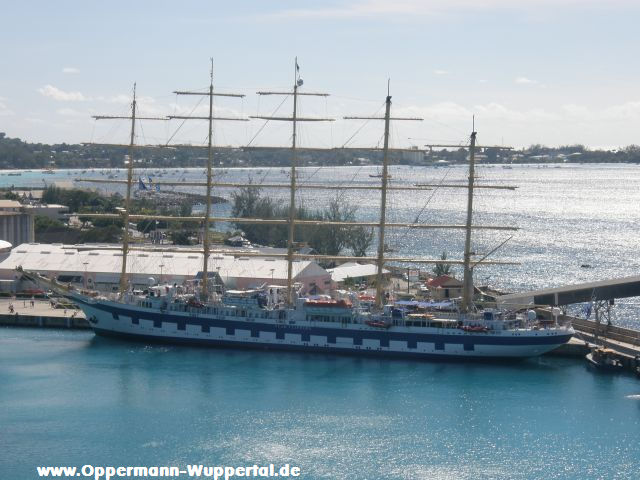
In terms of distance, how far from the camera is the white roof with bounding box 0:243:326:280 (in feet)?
154

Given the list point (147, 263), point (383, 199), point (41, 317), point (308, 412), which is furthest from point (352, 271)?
point (308, 412)

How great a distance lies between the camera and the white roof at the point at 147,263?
4684cm

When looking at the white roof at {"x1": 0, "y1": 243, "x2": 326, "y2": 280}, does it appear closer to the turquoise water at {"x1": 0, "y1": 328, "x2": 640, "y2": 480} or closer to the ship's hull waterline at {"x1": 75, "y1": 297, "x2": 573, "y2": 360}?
the ship's hull waterline at {"x1": 75, "y1": 297, "x2": 573, "y2": 360}

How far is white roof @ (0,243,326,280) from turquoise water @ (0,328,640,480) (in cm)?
875

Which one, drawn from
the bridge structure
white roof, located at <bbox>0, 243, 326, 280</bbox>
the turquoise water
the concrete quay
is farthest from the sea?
white roof, located at <bbox>0, 243, 326, 280</bbox>

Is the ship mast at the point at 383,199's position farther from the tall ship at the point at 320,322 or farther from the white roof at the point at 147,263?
the white roof at the point at 147,263

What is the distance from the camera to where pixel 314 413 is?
29.4m

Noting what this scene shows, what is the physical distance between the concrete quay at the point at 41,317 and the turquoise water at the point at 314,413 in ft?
10.7

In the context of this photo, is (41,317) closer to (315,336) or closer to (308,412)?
(315,336)

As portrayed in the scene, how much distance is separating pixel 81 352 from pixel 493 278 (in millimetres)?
30895

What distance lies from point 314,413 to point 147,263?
21.3 m

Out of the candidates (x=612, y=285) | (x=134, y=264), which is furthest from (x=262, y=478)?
(x=134, y=264)

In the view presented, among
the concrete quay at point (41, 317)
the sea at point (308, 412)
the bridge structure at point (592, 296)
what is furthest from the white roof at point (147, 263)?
the bridge structure at point (592, 296)

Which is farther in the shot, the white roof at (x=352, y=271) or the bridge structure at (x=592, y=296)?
the white roof at (x=352, y=271)
